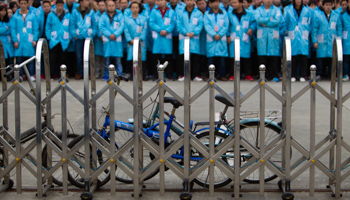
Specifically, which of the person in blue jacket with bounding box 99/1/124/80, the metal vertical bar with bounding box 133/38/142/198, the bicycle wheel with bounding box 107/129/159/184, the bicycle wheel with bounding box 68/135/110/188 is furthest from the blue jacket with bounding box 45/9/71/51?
the metal vertical bar with bounding box 133/38/142/198

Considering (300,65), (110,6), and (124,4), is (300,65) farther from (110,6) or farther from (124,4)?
(110,6)

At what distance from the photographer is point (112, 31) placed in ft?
43.5

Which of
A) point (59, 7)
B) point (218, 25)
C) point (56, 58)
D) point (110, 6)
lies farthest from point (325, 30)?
point (56, 58)

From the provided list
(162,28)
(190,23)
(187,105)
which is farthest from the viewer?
(162,28)

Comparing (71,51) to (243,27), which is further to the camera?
(71,51)

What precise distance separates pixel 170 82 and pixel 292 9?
3.33 m

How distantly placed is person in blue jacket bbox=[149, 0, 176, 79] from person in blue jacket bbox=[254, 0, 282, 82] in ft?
6.64

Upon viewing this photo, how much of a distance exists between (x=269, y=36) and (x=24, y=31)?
5.85 metres

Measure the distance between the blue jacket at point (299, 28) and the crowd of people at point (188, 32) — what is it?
0.02 m

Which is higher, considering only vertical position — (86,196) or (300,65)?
(300,65)

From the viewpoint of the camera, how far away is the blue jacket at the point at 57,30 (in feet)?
43.7

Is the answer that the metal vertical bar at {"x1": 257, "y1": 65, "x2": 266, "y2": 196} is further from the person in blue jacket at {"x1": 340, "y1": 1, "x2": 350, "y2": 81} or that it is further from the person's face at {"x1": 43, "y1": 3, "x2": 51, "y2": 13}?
the person's face at {"x1": 43, "y1": 3, "x2": 51, "y2": 13}

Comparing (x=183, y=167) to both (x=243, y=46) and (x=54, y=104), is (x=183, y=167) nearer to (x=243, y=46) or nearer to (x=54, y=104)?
(x=54, y=104)

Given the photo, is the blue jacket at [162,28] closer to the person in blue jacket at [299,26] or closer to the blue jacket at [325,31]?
the person in blue jacket at [299,26]
